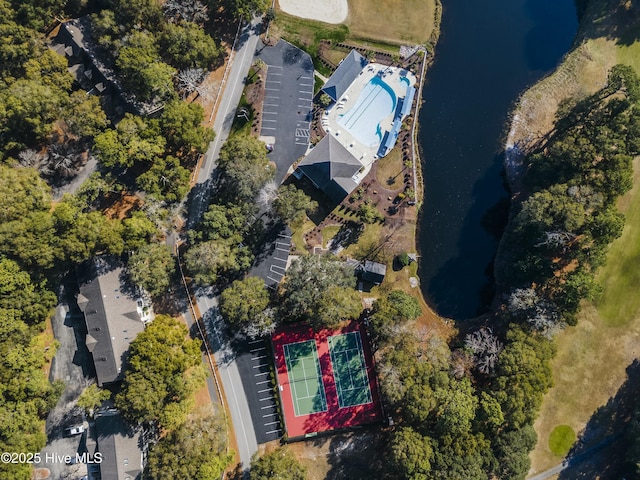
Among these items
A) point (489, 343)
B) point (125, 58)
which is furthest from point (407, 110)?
point (125, 58)

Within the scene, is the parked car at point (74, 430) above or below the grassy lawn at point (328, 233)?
below

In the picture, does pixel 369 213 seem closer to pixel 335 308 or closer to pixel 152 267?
pixel 335 308

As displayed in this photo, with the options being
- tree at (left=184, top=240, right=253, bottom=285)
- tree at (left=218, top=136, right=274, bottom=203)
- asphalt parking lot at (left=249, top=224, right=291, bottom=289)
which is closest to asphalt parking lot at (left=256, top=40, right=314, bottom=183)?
tree at (left=218, top=136, right=274, bottom=203)

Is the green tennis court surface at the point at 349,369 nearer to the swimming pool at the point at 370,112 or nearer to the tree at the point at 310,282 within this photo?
the tree at the point at 310,282

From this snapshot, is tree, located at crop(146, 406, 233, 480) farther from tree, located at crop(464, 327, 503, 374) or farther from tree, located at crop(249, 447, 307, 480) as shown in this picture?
tree, located at crop(464, 327, 503, 374)

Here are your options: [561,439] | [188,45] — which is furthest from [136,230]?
[561,439]

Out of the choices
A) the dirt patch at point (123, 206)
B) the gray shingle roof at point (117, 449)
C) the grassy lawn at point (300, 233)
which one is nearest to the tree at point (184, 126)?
the dirt patch at point (123, 206)

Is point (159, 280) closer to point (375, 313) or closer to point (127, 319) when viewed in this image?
point (127, 319)
